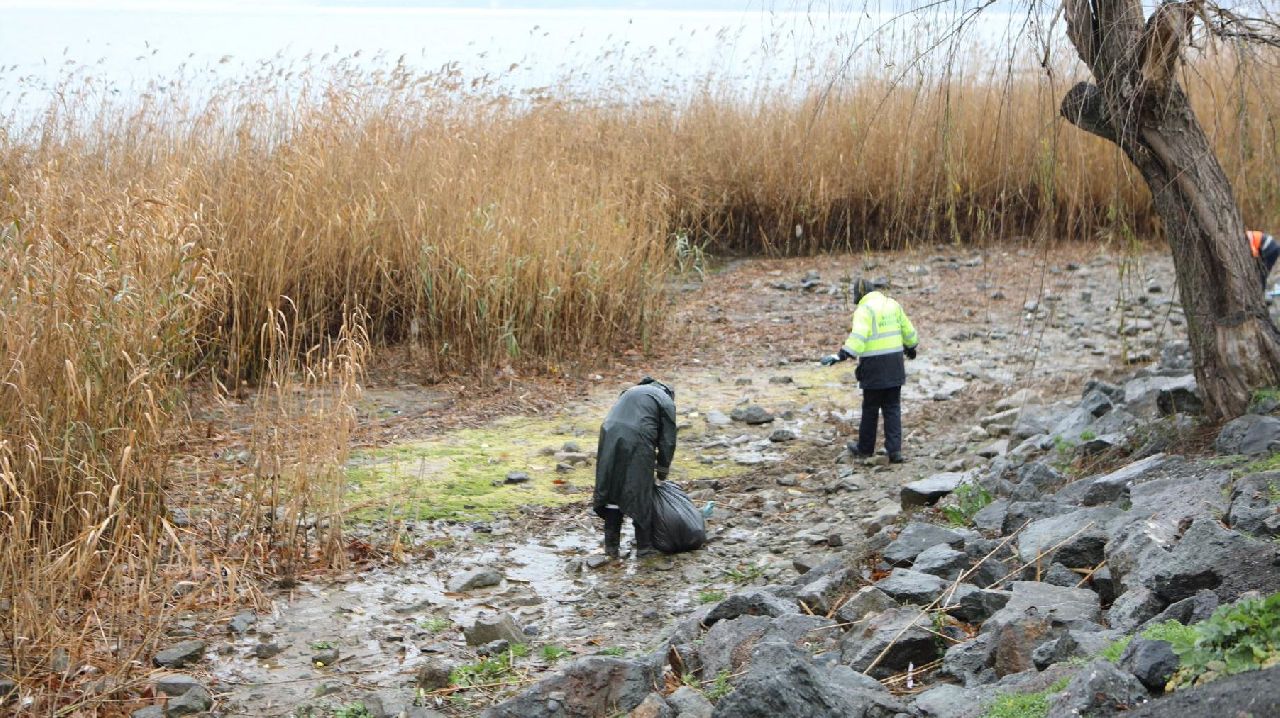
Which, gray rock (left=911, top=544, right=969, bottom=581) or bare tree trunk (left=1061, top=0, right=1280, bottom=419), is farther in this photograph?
bare tree trunk (left=1061, top=0, right=1280, bottom=419)

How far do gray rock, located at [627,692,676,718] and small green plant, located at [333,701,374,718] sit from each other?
3.66 ft

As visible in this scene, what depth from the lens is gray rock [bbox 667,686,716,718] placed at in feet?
11.9

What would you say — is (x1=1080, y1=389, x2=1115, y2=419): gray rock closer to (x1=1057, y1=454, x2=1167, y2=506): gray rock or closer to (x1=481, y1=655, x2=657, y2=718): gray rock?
(x1=1057, y1=454, x2=1167, y2=506): gray rock

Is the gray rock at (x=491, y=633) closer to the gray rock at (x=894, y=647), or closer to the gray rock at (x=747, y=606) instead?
the gray rock at (x=747, y=606)

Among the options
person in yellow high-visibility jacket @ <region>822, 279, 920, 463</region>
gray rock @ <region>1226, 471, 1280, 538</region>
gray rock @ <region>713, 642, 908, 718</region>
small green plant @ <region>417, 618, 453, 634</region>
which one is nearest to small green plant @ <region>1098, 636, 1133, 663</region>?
gray rock @ <region>713, 642, 908, 718</region>

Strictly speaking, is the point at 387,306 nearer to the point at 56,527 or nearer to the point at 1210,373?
the point at 56,527

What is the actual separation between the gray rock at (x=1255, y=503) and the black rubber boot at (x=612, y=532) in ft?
10.2

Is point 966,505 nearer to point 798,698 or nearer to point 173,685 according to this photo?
point 798,698

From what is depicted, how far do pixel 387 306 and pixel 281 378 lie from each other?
3.72m

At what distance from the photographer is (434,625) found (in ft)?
17.4

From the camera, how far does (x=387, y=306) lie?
387 inches

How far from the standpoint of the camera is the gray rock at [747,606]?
15.2ft

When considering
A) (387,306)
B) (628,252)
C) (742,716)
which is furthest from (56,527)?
(628,252)

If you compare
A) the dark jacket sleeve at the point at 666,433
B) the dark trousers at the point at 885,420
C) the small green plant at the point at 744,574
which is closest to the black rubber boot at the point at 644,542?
the dark jacket sleeve at the point at 666,433
